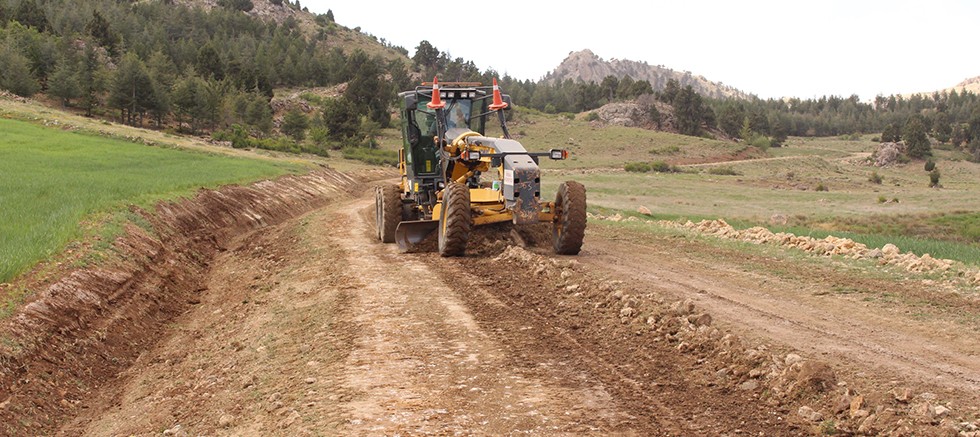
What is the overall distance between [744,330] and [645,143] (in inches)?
3692

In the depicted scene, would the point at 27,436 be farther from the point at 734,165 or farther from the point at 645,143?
the point at 645,143

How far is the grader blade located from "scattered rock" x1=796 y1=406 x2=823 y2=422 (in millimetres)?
10589

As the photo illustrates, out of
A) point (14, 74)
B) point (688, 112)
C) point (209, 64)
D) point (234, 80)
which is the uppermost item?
point (209, 64)

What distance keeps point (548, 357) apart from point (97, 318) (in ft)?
22.8

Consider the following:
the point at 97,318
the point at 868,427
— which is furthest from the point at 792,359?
the point at 97,318

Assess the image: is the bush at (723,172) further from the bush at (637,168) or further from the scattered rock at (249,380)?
the scattered rock at (249,380)

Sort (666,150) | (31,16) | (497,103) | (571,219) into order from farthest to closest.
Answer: (31,16), (666,150), (497,103), (571,219)

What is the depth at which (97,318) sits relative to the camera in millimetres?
10992

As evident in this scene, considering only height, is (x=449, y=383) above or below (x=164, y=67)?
below

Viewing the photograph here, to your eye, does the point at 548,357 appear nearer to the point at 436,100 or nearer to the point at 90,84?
the point at 436,100

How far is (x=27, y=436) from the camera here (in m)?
7.36

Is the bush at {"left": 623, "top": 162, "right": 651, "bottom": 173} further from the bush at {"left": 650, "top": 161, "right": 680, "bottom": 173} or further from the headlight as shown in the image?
the headlight

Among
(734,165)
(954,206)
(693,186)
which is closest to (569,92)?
(734,165)

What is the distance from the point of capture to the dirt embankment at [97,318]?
8.21m
